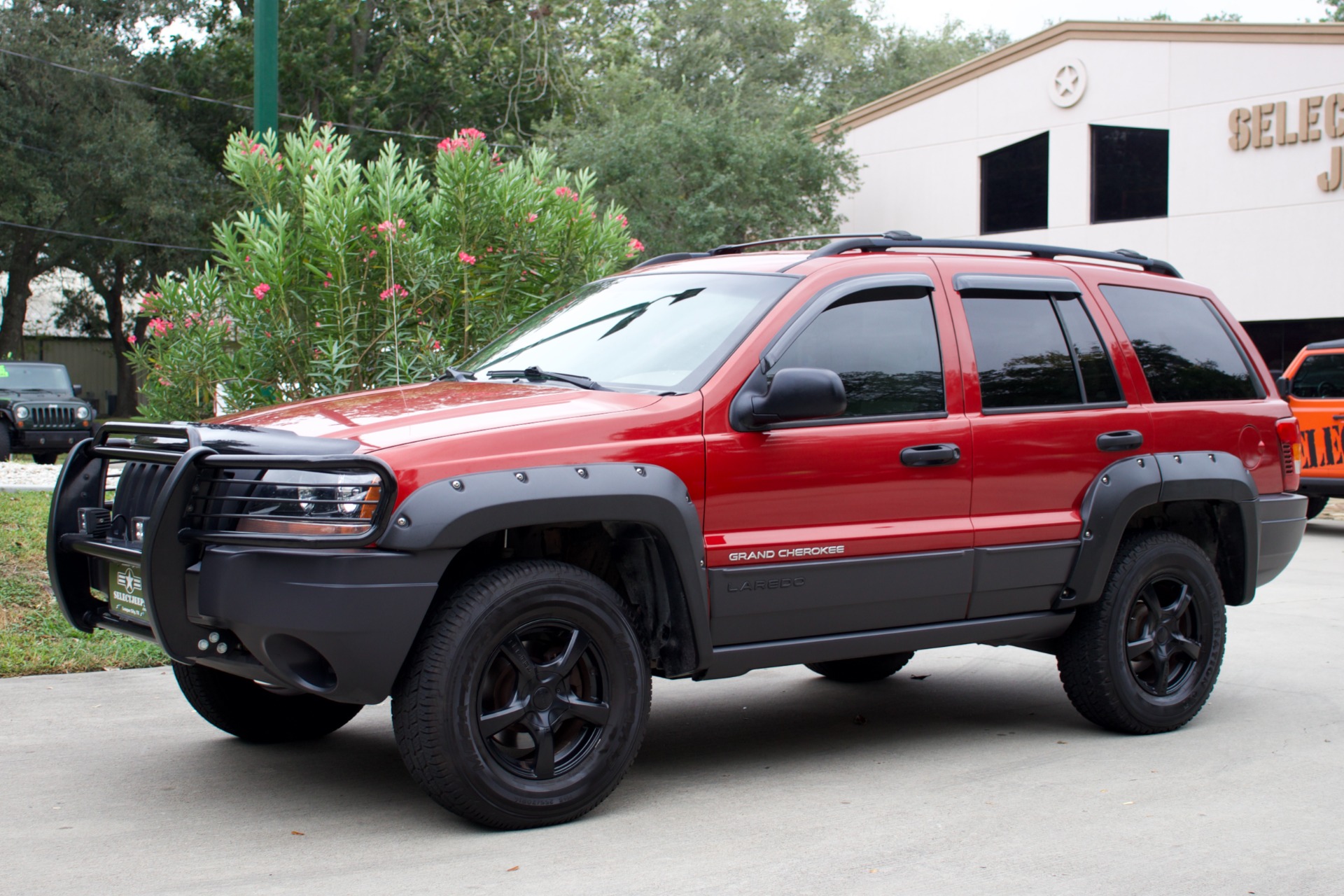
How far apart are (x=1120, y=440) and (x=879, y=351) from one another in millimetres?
1215

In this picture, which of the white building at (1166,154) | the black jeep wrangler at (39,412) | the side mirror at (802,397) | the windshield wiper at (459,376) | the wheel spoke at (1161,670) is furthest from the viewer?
the white building at (1166,154)

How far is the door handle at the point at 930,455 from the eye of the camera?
5312 mm

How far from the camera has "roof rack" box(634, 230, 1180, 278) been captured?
571 centimetres

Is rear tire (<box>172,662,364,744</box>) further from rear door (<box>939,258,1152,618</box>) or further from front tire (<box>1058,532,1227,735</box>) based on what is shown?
front tire (<box>1058,532,1227,735</box>)

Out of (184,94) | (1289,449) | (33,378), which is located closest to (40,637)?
(1289,449)

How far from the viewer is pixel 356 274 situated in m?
9.38

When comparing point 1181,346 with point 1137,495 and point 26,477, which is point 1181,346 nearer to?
point 1137,495

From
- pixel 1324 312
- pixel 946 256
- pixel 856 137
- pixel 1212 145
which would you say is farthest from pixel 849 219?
pixel 946 256

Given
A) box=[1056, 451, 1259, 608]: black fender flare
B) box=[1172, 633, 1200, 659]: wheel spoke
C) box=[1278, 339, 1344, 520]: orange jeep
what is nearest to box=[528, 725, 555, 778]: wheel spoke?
box=[1056, 451, 1259, 608]: black fender flare

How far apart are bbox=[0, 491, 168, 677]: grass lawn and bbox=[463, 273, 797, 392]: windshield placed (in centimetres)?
248

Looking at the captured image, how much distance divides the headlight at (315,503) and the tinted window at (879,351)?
1682mm

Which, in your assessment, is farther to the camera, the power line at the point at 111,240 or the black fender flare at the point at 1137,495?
the power line at the point at 111,240

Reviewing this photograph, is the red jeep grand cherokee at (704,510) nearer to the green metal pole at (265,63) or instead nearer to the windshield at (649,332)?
the windshield at (649,332)

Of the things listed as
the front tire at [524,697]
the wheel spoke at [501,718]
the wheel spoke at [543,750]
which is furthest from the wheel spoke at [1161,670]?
the wheel spoke at [501,718]
